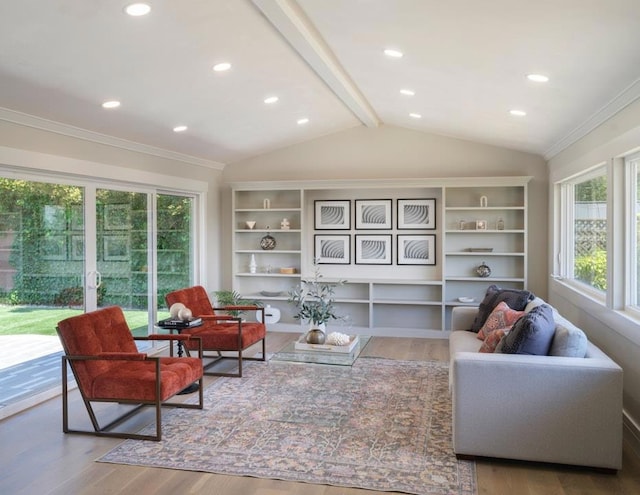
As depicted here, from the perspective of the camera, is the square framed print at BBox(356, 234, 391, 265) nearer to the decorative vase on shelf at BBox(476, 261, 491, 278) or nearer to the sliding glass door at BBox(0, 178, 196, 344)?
the decorative vase on shelf at BBox(476, 261, 491, 278)

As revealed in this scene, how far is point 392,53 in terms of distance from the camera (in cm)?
409

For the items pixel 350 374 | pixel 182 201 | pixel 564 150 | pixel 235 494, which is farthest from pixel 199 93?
pixel 564 150

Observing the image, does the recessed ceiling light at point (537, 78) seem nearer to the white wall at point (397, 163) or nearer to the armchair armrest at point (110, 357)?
the white wall at point (397, 163)

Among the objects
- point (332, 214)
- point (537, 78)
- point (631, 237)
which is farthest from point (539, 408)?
point (332, 214)

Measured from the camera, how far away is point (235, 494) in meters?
2.90

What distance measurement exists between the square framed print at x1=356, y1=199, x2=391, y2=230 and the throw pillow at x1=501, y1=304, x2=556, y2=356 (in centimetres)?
394

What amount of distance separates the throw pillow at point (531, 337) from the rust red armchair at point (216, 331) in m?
2.63

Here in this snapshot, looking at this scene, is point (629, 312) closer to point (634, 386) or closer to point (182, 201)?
point (634, 386)

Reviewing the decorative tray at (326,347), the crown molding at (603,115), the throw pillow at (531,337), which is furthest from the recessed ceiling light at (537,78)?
the decorative tray at (326,347)

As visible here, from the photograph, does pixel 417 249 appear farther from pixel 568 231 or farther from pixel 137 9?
pixel 137 9

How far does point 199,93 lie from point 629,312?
3892 millimetres

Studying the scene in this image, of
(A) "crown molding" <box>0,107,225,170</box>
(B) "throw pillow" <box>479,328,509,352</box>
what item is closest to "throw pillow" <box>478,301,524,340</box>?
(B) "throw pillow" <box>479,328,509,352</box>

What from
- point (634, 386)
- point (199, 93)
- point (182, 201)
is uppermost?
point (199, 93)

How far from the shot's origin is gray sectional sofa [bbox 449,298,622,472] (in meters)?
3.07
